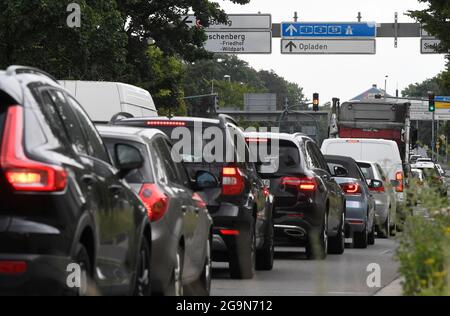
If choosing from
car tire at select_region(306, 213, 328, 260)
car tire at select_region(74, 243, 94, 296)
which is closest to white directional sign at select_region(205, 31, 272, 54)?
car tire at select_region(306, 213, 328, 260)

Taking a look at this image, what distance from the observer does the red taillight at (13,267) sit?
768 cm

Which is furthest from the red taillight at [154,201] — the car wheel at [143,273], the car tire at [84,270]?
the car tire at [84,270]

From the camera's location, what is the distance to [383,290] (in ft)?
48.3

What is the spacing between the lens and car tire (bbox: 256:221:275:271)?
60.7 ft

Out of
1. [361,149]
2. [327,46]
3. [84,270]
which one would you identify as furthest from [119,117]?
[327,46]

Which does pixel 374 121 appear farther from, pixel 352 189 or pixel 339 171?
pixel 339 171

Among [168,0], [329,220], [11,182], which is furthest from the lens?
[168,0]

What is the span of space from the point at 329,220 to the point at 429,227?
461 inches

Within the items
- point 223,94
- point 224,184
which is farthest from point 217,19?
point 223,94

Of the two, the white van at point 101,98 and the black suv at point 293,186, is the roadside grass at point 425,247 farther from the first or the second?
the white van at point 101,98

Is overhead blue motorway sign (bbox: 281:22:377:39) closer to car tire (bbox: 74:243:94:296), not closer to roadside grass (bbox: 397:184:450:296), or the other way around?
roadside grass (bbox: 397:184:450:296)

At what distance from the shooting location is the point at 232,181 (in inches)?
633

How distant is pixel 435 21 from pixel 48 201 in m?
32.4
